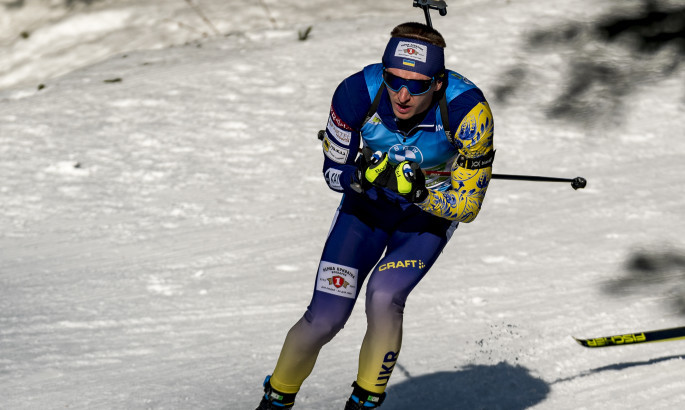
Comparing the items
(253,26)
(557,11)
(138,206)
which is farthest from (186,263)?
(557,11)

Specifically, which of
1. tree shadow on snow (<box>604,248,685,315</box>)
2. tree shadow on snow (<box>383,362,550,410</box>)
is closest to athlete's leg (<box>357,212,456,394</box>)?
tree shadow on snow (<box>383,362,550,410</box>)

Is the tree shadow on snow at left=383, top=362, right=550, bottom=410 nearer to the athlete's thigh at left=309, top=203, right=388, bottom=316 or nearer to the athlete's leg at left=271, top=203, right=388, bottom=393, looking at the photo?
the athlete's leg at left=271, top=203, right=388, bottom=393

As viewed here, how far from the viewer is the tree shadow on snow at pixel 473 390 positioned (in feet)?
21.3

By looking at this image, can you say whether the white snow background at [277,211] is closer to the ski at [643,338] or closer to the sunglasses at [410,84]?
the ski at [643,338]

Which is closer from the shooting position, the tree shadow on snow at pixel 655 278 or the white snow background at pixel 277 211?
the white snow background at pixel 277 211

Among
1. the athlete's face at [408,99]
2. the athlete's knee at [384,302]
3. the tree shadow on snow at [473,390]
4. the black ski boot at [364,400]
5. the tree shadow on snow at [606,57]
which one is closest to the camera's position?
the athlete's face at [408,99]

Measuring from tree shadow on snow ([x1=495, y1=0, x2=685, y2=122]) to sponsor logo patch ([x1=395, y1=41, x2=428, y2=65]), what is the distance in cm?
743

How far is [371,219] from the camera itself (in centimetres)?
538

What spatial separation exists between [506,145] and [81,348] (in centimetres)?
577

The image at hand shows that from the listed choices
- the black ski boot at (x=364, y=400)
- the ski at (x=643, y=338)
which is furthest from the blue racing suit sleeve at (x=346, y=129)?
the ski at (x=643, y=338)

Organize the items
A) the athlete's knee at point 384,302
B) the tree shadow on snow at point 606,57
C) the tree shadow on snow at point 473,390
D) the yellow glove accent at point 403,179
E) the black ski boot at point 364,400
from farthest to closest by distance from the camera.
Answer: the tree shadow on snow at point 606,57 → the tree shadow on snow at point 473,390 → the black ski boot at point 364,400 → the athlete's knee at point 384,302 → the yellow glove accent at point 403,179

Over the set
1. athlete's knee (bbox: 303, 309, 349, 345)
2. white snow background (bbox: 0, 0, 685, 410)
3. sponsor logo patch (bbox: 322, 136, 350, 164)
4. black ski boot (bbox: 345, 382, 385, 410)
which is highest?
sponsor logo patch (bbox: 322, 136, 350, 164)

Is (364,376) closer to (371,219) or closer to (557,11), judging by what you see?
(371,219)

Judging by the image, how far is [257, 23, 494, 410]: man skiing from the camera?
16.3 feet
